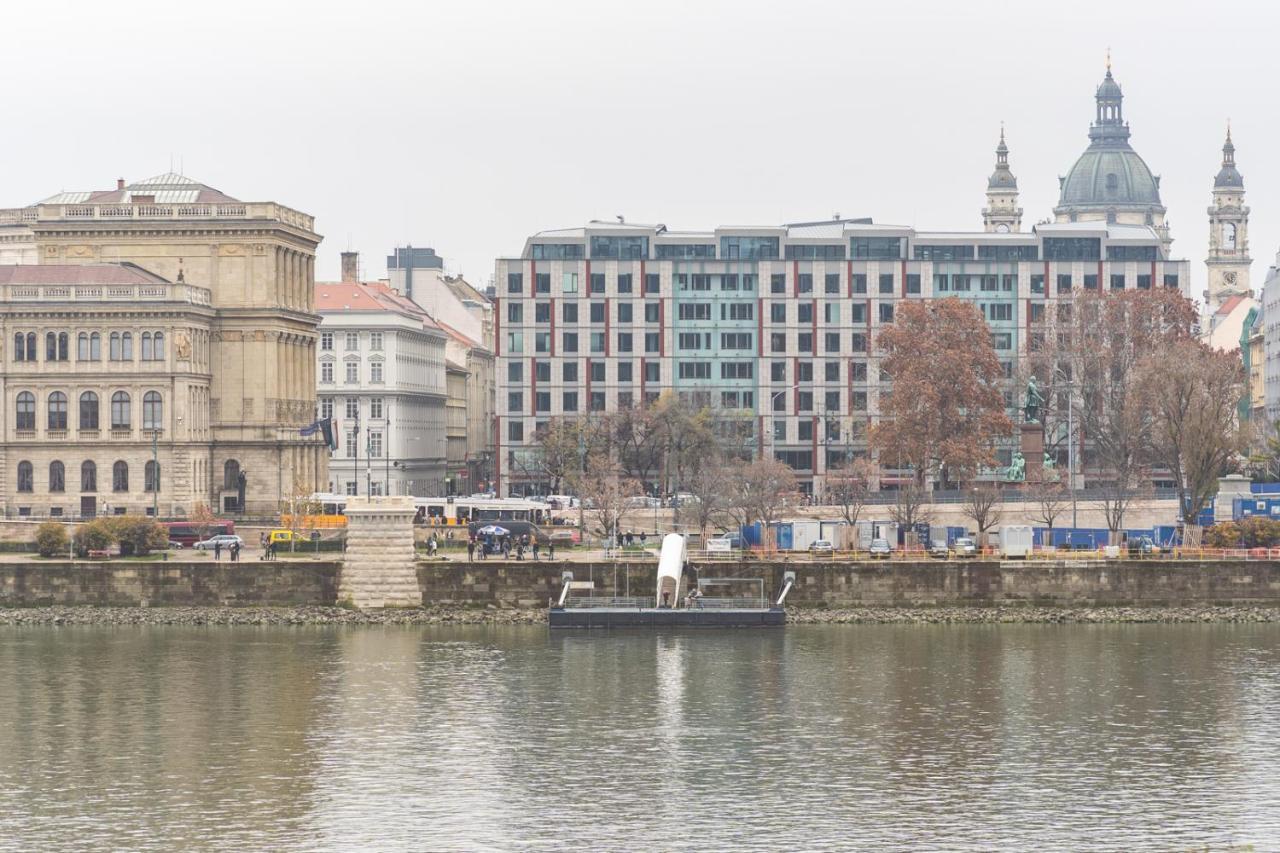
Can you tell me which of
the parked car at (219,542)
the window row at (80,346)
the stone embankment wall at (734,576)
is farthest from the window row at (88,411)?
the stone embankment wall at (734,576)

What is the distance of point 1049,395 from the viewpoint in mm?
196000

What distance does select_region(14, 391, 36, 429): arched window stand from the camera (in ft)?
555

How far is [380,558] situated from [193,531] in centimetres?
3017

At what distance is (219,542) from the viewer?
444 feet

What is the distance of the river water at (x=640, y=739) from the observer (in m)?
73.1

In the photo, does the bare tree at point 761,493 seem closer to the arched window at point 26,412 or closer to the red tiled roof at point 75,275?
the red tiled roof at point 75,275

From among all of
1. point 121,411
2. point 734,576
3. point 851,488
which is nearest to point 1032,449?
point 851,488

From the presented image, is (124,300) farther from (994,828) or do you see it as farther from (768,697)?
(994,828)

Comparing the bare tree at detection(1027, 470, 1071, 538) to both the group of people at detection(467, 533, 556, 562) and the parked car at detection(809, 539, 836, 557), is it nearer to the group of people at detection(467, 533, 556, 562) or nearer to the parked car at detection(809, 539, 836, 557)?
the parked car at detection(809, 539, 836, 557)

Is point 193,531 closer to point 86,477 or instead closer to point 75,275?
point 86,477

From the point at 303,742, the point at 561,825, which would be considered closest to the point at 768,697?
the point at 303,742

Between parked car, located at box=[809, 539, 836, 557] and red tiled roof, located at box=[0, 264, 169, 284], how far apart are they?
48273 mm

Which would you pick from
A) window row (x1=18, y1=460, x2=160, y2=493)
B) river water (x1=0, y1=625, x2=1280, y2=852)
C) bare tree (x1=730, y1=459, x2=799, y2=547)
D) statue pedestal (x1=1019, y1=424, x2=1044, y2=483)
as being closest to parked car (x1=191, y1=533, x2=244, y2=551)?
river water (x1=0, y1=625, x2=1280, y2=852)

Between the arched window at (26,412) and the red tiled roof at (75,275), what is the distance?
6.89 m
